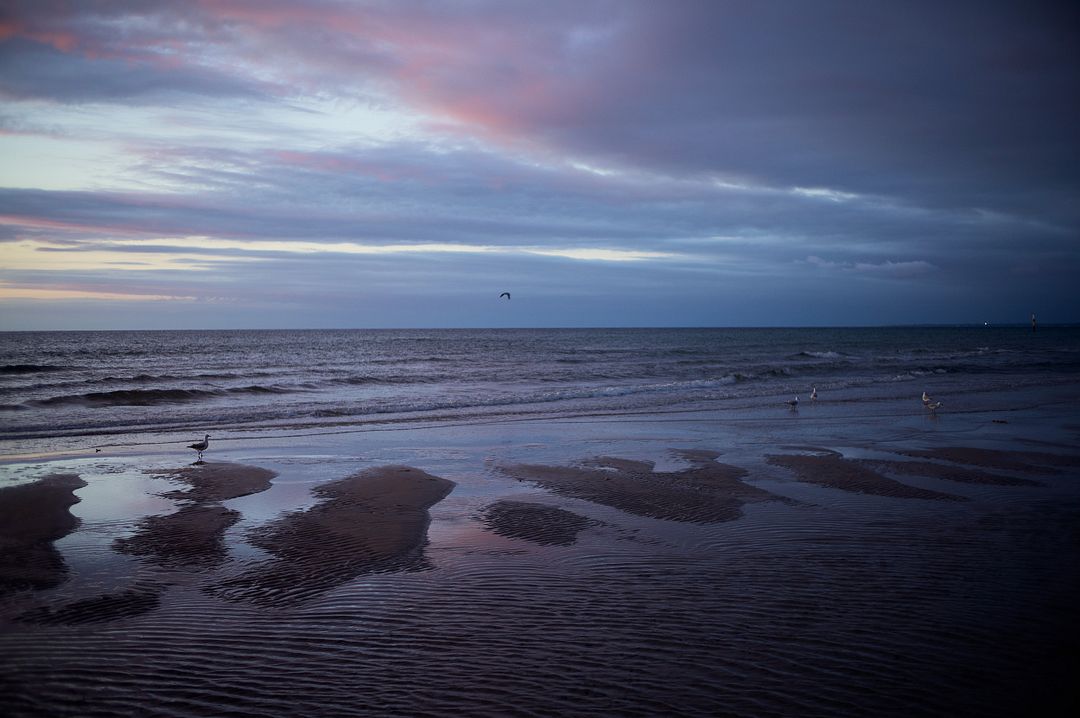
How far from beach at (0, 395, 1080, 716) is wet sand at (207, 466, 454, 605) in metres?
0.05

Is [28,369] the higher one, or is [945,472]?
[945,472]

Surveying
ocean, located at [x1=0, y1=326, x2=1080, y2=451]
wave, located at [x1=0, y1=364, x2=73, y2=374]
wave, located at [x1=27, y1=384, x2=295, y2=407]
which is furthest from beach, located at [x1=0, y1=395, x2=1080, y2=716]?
wave, located at [x1=0, y1=364, x2=73, y2=374]

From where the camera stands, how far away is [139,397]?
2645cm

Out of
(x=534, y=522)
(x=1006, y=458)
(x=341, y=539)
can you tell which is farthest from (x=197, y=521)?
(x=1006, y=458)

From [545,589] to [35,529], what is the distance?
715cm

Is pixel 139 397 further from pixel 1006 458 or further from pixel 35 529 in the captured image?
pixel 1006 458

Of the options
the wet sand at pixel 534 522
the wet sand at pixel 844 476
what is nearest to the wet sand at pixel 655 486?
the wet sand at pixel 534 522

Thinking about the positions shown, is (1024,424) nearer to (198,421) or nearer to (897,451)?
(897,451)

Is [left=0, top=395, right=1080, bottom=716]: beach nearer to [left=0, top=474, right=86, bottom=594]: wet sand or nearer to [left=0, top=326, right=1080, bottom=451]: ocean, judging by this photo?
[left=0, top=474, right=86, bottom=594]: wet sand

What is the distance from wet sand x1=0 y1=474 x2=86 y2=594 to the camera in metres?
7.29

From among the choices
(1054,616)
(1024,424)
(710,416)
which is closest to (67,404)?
(710,416)

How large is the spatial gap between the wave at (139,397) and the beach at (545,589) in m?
13.2

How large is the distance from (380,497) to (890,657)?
773 cm

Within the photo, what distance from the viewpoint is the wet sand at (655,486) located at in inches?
390
